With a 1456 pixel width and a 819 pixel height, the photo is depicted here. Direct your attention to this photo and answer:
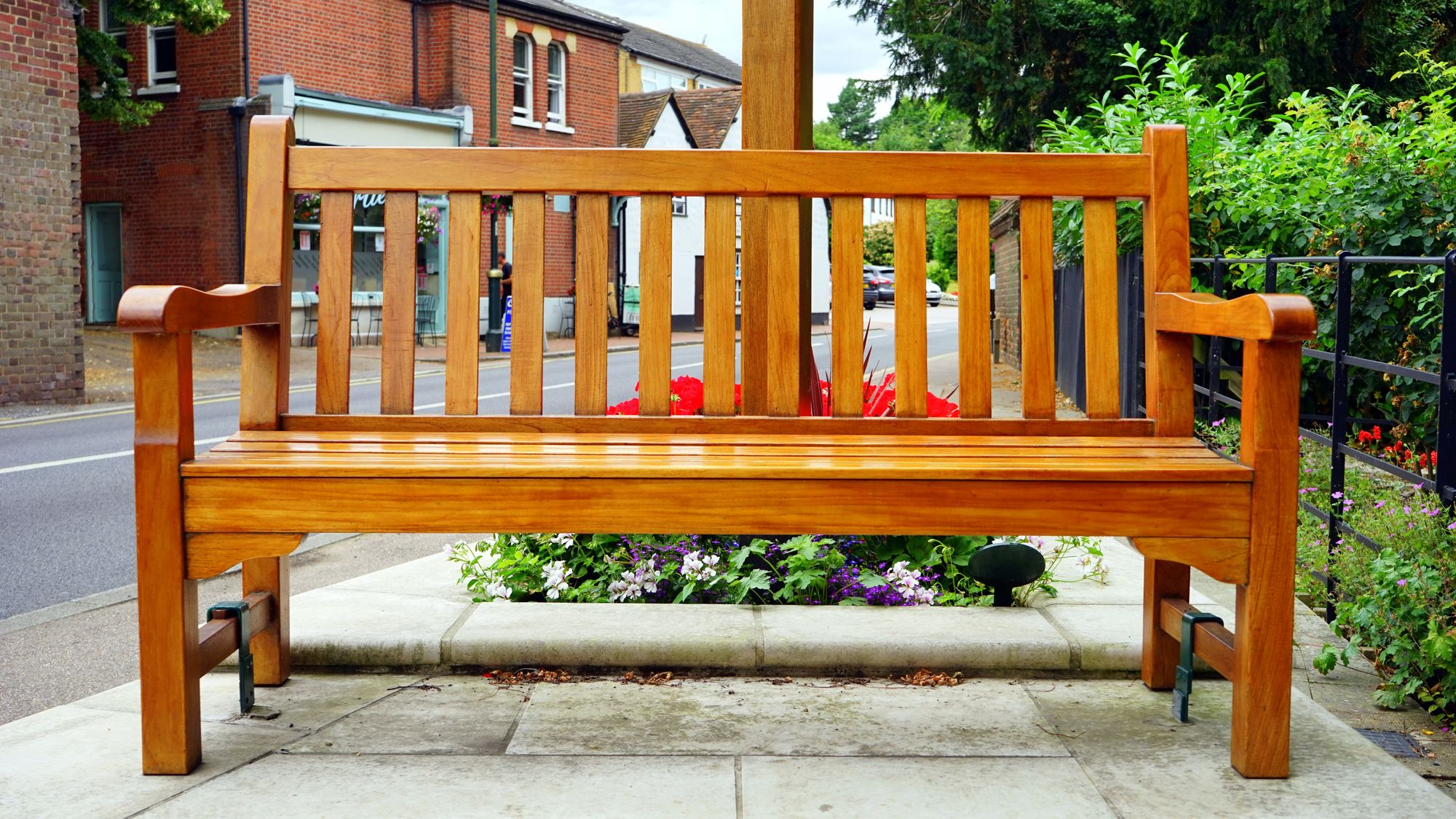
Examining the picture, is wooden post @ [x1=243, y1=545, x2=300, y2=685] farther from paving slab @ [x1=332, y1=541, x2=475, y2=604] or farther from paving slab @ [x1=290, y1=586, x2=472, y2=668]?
paving slab @ [x1=332, y1=541, x2=475, y2=604]

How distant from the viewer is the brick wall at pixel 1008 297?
20141mm

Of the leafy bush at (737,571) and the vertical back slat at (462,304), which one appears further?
the leafy bush at (737,571)

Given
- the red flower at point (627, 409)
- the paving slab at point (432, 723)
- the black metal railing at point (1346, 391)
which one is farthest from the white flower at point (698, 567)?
the black metal railing at point (1346, 391)

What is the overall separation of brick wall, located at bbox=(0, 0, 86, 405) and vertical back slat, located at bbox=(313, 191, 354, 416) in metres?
11.5

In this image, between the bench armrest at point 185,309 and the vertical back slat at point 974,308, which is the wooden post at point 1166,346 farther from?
the bench armrest at point 185,309

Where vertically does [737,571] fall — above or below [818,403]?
below

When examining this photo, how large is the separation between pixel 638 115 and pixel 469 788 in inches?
1318

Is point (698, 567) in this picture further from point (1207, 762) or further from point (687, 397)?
point (1207, 762)

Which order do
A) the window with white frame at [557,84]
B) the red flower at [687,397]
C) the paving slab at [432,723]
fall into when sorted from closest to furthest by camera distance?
the paving slab at [432,723] < the red flower at [687,397] < the window with white frame at [557,84]

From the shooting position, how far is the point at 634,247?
3675 cm

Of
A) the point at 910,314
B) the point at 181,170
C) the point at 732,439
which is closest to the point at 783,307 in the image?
the point at 910,314

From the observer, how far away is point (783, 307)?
3.28 m

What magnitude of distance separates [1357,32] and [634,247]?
2429cm

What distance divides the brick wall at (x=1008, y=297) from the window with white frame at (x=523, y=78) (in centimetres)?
1196
